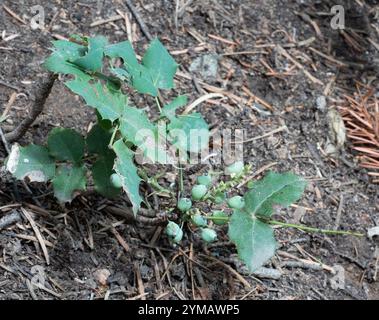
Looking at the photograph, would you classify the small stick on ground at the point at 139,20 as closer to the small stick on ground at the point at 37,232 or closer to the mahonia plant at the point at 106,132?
the mahonia plant at the point at 106,132

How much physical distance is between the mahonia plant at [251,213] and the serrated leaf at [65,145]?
0.29 metres

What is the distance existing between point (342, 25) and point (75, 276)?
1424mm

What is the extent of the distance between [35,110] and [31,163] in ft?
0.45

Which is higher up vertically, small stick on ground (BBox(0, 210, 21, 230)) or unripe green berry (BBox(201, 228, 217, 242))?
small stick on ground (BBox(0, 210, 21, 230))

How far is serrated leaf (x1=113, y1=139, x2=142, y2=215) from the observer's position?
51.1 inches

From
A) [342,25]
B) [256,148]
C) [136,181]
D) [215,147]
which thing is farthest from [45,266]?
[342,25]

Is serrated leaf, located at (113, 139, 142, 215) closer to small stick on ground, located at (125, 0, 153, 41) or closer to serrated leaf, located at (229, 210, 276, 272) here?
serrated leaf, located at (229, 210, 276, 272)

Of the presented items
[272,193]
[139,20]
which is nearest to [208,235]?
[272,193]

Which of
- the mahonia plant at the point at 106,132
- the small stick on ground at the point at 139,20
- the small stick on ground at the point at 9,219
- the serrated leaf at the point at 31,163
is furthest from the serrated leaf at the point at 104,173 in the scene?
the small stick on ground at the point at 139,20

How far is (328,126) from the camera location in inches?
78.5

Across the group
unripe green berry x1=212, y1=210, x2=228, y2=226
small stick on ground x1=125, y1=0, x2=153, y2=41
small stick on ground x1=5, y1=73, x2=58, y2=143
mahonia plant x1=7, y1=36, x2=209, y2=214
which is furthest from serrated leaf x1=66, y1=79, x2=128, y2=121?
small stick on ground x1=125, y1=0, x2=153, y2=41

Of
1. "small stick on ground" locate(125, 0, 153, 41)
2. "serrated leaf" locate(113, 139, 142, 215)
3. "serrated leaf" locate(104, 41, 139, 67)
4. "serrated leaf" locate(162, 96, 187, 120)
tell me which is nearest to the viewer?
"serrated leaf" locate(113, 139, 142, 215)

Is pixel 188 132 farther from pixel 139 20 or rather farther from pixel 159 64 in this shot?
pixel 139 20

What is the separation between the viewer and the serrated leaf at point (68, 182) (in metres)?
1.48
